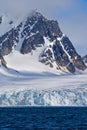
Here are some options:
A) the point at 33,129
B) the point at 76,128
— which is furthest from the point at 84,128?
the point at 33,129

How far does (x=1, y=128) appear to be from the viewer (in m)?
112

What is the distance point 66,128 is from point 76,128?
6.07 feet

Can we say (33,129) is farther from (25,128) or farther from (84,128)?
(84,128)

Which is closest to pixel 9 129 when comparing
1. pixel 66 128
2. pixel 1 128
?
pixel 1 128

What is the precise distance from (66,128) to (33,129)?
6.81m

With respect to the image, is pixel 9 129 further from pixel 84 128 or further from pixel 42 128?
pixel 84 128

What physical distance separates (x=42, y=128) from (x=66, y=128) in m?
4.40

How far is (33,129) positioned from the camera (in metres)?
111

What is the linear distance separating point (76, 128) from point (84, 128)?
154 cm

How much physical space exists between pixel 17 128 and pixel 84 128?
1221 centimetres

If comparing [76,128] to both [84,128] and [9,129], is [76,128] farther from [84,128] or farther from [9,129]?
[9,129]

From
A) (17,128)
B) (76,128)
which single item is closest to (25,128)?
(17,128)

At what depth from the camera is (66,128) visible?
114 metres

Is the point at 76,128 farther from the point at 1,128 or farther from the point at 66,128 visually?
the point at 1,128
